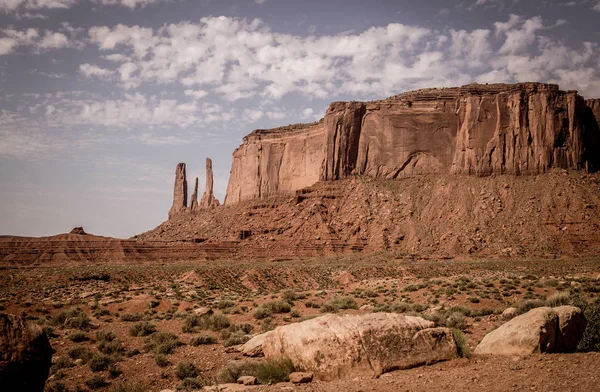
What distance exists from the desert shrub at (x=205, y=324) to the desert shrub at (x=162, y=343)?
1403mm

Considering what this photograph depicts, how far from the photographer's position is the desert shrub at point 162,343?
42.4ft

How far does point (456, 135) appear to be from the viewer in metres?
74.6

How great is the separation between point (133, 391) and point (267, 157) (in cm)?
9096

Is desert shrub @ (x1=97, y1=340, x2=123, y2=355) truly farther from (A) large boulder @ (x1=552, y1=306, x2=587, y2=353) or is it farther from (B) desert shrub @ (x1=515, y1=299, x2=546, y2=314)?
(B) desert shrub @ (x1=515, y1=299, x2=546, y2=314)

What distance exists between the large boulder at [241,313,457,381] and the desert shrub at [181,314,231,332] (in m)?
7.93

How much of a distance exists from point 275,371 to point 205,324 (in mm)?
8449

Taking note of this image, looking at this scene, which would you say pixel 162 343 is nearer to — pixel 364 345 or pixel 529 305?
pixel 364 345

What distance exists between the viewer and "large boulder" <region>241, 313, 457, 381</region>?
8008 millimetres

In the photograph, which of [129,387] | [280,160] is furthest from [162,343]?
[280,160]

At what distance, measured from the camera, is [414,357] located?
8.20 meters

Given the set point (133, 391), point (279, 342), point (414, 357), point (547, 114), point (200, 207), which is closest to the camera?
point (414, 357)

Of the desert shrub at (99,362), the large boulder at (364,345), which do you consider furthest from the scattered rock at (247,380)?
the desert shrub at (99,362)

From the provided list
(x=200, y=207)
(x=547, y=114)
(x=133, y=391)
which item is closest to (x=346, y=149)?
(x=547, y=114)

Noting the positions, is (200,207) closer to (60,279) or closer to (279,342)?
(60,279)
